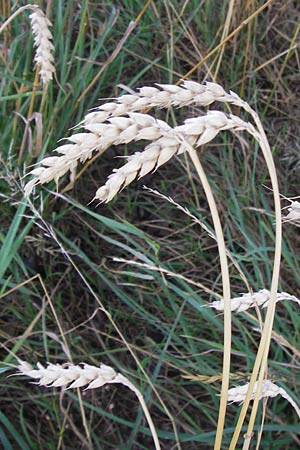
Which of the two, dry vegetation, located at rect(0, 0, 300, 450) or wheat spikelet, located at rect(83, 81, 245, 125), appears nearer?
wheat spikelet, located at rect(83, 81, 245, 125)

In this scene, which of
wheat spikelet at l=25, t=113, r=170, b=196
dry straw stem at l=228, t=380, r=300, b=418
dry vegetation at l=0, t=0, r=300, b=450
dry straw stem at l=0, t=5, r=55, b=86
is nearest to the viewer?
wheat spikelet at l=25, t=113, r=170, b=196

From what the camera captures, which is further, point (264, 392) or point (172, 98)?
point (264, 392)

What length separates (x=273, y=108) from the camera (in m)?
1.49

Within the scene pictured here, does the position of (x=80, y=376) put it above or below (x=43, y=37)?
below

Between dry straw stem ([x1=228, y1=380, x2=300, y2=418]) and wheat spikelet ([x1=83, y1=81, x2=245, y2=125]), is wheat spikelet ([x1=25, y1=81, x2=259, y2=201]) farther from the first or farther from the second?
dry straw stem ([x1=228, y1=380, x2=300, y2=418])

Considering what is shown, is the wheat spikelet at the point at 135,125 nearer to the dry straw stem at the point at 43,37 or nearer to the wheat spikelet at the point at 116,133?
the wheat spikelet at the point at 116,133

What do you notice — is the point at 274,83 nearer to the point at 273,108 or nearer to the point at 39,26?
the point at 273,108

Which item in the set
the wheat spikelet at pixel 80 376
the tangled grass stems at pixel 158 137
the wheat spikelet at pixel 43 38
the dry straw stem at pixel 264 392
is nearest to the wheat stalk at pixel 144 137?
the tangled grass stems at pixel 158 137

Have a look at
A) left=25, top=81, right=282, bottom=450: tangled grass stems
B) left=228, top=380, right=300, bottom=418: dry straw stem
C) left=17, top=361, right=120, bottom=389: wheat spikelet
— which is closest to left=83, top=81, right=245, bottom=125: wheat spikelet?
left=25, top=81, right=282, bottom=450: tangled grass stems

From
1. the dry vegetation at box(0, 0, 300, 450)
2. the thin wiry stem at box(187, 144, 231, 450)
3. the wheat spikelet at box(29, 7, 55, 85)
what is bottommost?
the dry vegetation at box(0, 0, 300, 450)

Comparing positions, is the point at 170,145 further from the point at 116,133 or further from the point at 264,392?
the point at 264,392

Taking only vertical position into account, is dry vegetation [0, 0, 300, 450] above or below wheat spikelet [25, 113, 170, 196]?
below

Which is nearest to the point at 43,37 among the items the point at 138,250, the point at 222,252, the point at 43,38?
the point at 43,38

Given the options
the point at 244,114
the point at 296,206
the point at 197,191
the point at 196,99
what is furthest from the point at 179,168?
the point at 196,99
